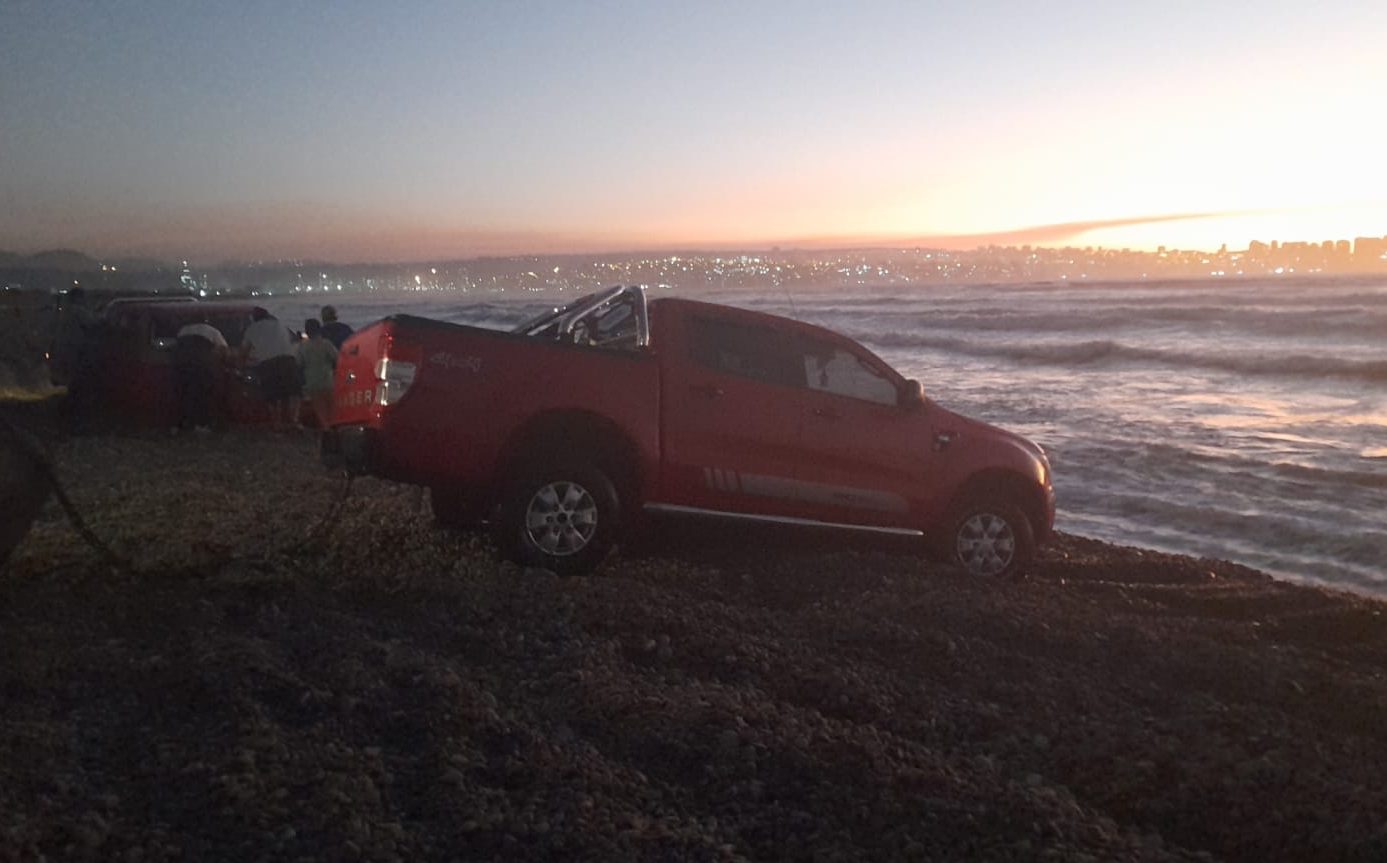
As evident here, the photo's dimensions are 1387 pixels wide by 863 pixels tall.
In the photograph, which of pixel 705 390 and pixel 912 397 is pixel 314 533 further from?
pixel 912 397

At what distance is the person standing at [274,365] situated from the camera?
14625 millimetres

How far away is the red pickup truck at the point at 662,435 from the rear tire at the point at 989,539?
1 cm

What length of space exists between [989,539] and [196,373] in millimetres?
10558

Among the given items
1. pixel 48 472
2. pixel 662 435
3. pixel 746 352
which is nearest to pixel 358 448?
pixel 48 472

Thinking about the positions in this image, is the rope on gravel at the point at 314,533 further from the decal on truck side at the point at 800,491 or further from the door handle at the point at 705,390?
the decal on truck side at the point at 800,491

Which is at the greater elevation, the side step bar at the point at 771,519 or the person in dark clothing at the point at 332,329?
the person in dark clothing at the point at 332,329

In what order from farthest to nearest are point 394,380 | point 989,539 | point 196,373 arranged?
point 196,373 → point 989,539 → point 394,380

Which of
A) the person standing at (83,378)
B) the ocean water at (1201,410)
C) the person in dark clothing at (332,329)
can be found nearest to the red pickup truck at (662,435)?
the ocean water at (1201,410)

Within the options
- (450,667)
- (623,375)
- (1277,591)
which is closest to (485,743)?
(450,667)

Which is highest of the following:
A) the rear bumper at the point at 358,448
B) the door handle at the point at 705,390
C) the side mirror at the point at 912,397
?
the door handle at the point at 705,390

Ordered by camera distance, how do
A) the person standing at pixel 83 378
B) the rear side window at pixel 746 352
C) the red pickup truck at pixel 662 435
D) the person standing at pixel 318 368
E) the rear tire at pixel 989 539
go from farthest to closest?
1. the person standing at pixel 83 378
2. the person standing at pixel 318 368
3. the rear tire at pixel 989 539
4. the rear side window at pixel 746 352
5. the red pickup truck at pixel 662 435

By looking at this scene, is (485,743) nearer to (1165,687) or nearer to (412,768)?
(412,768)

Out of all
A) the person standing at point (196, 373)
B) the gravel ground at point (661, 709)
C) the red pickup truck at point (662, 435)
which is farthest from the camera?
the person standing at point (196, 373)

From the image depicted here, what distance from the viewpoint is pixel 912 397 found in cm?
782
